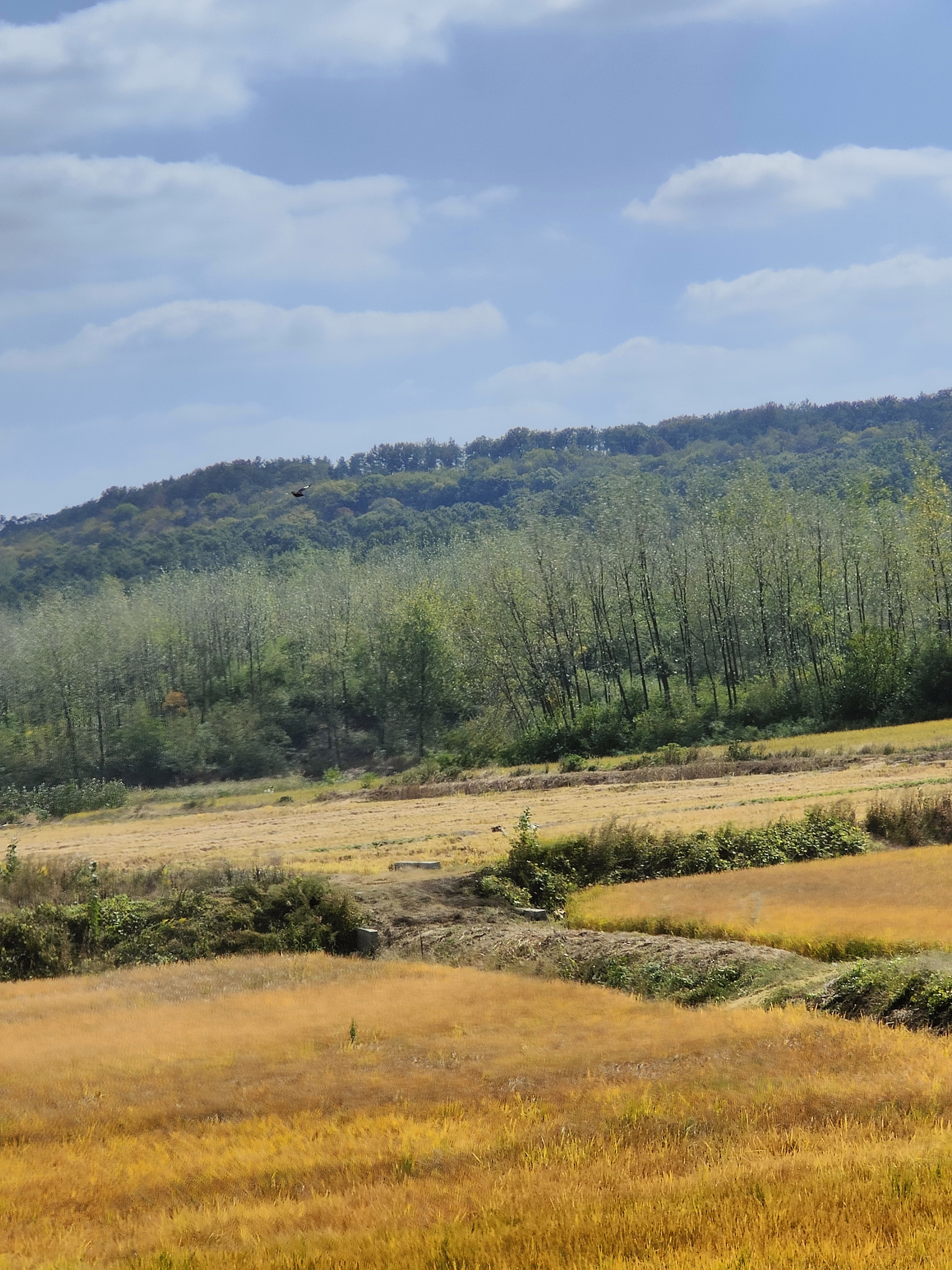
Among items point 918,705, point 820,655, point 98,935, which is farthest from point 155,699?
point 98,935

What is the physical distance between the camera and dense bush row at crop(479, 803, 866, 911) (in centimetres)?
3005

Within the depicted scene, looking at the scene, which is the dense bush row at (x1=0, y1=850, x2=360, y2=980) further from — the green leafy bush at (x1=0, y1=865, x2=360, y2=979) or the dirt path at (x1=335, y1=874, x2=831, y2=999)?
the dirt path at (x1=335, y1=874, x2=831, y2=999)

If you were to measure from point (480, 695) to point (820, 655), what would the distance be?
91.0 ft

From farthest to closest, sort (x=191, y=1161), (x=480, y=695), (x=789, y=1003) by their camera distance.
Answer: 1. (x=480, y=695)
2. (x=789, y=1003)
3. (x=191, y=1161)

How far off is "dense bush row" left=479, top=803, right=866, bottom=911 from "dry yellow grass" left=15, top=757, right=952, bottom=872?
182 cm

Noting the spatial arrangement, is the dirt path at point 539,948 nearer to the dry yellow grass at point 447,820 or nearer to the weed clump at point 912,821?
the dry yellow grass at point 447,820

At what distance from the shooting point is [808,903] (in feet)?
76.6

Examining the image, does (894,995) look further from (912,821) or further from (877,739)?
(877,739)

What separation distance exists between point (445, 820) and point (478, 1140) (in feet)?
116

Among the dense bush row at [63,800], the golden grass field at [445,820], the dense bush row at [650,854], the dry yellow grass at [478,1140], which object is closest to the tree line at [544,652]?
the dense bush row at [63,800]

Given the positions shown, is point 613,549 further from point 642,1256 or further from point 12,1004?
point 642,1256

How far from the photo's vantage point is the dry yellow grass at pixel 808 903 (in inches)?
794

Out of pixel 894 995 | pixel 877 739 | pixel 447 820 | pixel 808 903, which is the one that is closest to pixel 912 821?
pixel 808 903

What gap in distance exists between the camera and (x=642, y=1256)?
7.91m
